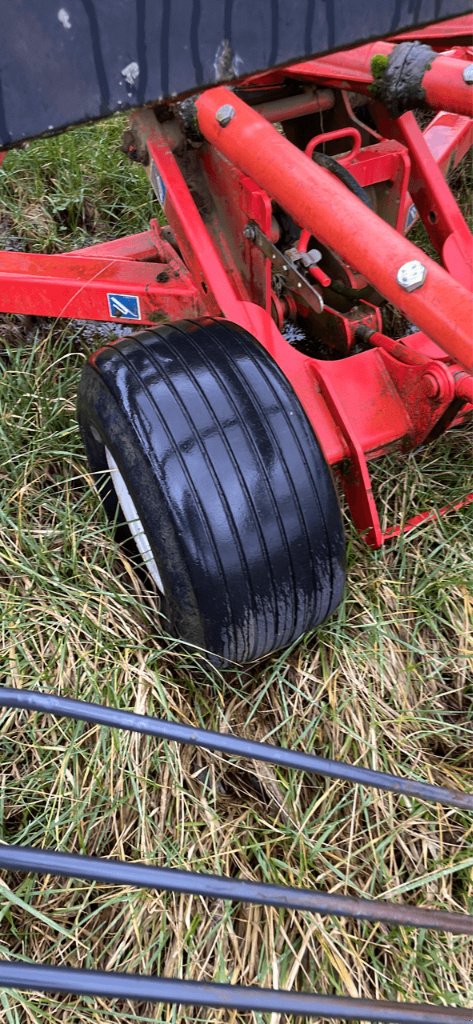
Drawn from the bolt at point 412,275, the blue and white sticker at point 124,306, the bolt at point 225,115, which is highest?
the bolt at point 225,115

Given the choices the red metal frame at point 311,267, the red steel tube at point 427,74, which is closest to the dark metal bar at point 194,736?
the red metal frame at point 311,267

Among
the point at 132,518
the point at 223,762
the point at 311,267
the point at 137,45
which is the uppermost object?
the point at 137,45

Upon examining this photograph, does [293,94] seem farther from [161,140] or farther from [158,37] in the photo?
[158,37]

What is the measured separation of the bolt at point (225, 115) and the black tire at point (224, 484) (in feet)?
1.29

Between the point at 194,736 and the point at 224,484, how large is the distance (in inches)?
20.7

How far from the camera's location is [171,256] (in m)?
2.16

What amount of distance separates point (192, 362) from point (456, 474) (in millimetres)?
972

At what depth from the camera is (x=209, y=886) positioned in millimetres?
951

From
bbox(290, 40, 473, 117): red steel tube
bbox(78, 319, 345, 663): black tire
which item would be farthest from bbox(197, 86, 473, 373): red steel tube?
bbox(78, 319, 345, 663): black tire

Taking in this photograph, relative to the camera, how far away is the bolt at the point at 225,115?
1.36 metres

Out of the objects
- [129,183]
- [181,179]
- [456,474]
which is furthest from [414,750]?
[129,183]

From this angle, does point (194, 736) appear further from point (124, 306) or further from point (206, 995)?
point (124, 306)

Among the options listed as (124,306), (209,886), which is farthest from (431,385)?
(209,886)

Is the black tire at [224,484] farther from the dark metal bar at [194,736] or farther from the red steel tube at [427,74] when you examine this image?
the red steel tube at [427,74]
